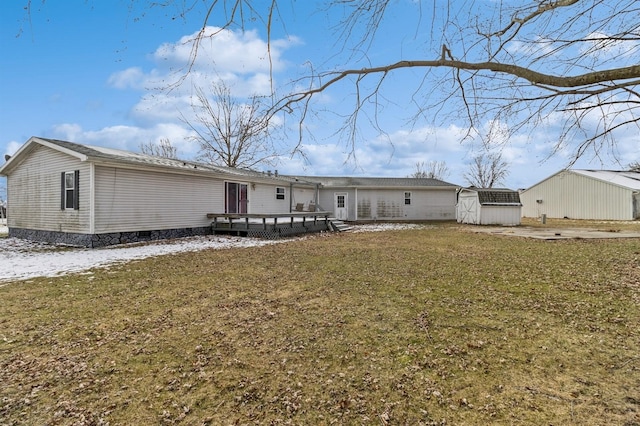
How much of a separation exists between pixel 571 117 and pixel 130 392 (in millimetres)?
5161

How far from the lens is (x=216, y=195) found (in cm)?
1502

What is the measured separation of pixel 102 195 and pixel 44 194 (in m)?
3.51

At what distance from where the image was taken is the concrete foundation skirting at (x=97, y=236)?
10742mm

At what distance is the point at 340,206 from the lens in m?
24.1

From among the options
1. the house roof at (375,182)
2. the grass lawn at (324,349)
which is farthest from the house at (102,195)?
the house roof at (375,182)

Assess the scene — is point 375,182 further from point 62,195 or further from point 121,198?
point 62,195

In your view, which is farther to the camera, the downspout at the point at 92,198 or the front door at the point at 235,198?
the front door at the point at 235,198

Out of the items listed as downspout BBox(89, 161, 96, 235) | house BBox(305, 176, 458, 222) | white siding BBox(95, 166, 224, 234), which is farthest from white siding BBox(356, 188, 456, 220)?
downspout BBox(89, 161, 96, 235)

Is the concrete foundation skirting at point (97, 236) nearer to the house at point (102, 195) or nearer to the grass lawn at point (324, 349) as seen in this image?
the house at point (102, 195)

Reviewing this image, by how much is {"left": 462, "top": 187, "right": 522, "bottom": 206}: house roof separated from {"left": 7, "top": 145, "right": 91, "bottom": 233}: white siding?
20.0 meters

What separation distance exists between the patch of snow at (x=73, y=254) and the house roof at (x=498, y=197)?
14.3 metres

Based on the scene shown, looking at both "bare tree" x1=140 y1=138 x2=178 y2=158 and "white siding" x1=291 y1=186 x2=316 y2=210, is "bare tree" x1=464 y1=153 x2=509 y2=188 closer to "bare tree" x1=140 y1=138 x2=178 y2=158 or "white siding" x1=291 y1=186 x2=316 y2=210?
"white siding" x1=291 y1=186 x2=316 y2=210

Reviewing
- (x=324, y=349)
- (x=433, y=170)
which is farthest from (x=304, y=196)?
(x=433, y=170)

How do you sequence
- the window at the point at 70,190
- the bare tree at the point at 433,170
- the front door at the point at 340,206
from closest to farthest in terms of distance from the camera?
the window at the point at 70,190 → the front door at the point at 340,206 → the bare tree at the point at 433,170
